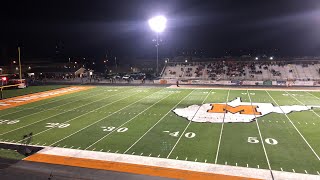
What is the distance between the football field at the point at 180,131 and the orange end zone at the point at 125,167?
4.13ft

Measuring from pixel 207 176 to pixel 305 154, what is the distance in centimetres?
471

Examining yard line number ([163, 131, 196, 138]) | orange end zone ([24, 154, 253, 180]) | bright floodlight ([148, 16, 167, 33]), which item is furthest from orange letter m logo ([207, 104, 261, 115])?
bright floodlight ([148, 16, 167, 33])

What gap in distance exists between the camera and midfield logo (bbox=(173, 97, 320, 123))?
1841 centimetres

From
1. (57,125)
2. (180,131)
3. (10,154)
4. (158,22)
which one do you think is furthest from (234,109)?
(158,22)

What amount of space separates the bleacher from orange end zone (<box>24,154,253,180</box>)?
43.4m

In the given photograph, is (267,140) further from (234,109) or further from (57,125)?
(57,125)

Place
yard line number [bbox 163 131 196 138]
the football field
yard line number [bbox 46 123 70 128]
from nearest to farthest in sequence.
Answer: the football field < yard line number [bbox 163 131 196 138] < yard line number [bbox 46 123 70 128]

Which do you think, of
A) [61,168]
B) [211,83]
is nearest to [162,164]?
[61,168]

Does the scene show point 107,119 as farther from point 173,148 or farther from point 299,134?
point 299,134

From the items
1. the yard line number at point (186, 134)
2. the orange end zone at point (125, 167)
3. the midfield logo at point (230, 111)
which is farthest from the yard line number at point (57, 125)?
the midfield logo at point (230, 111)

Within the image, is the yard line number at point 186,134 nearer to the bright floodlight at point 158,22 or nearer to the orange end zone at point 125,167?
the orange end zone at point 125,167

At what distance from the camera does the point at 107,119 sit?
18.6 m

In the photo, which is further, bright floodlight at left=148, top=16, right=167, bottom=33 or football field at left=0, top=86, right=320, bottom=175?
bright floodlight at left=148, top=16, right=167, bottom=33

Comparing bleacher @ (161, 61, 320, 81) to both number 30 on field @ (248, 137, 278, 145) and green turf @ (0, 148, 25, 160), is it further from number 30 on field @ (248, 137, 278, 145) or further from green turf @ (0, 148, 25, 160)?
green turf @ (0, 148, 25, 160)
